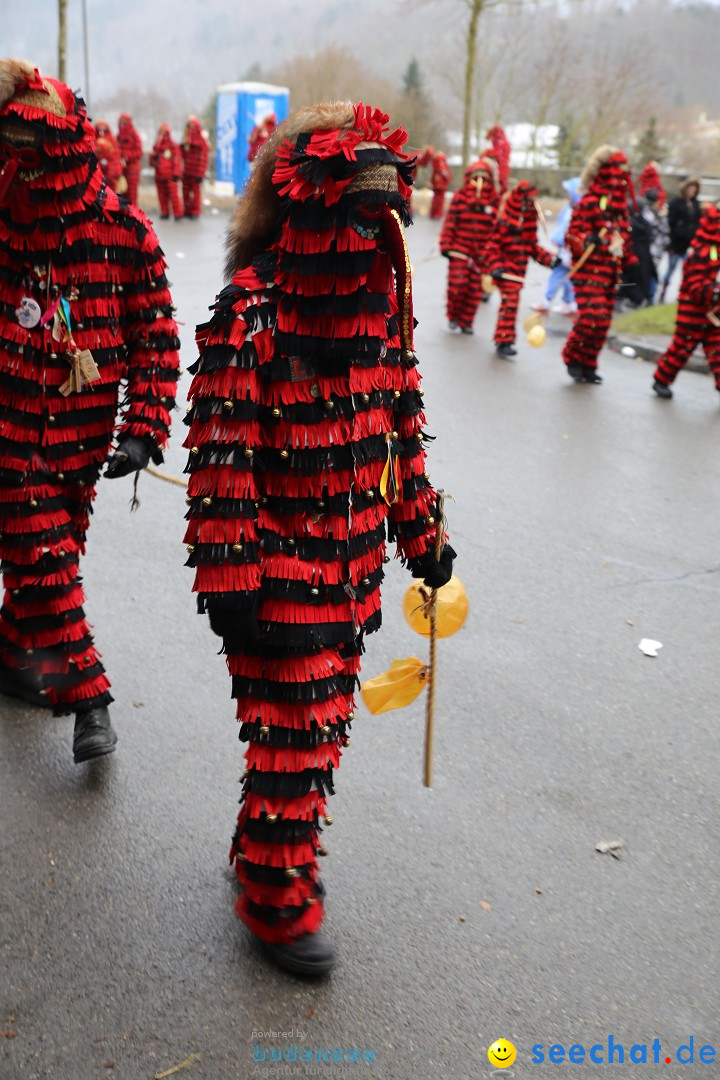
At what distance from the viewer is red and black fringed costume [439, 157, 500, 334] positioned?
A: 38.7ft

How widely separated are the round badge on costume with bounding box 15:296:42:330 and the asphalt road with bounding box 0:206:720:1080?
147 centimetres

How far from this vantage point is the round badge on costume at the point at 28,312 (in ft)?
10.9

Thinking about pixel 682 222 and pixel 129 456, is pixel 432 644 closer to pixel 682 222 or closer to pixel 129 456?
pixel 129 456

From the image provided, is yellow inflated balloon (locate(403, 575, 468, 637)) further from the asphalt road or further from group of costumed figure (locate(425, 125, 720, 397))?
group of costumed figure (locate(425, 125, 720, 397))

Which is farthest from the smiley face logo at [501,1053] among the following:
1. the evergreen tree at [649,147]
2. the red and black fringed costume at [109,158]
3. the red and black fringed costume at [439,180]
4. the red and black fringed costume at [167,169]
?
the evergreen tree at [649,147]

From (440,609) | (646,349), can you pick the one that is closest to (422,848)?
(440,609)

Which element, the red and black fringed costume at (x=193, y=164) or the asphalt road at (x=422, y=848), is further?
the red and black fringed costume at (x=193, y=164)

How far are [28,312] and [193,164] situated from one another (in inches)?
870

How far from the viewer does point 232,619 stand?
97.6 inches

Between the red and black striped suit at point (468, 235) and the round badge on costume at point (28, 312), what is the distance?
29.8 ft

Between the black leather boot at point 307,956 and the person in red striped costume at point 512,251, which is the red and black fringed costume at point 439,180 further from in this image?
the black leather boot at point 307,956

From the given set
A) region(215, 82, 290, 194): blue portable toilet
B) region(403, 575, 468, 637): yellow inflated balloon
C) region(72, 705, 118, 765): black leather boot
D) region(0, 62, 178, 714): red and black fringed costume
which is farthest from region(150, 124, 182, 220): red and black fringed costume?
region(403, 575, 468, 637): yellow inflated balloon

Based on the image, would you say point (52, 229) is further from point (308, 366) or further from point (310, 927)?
point (310, 927)

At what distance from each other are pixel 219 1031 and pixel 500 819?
4.06ft
